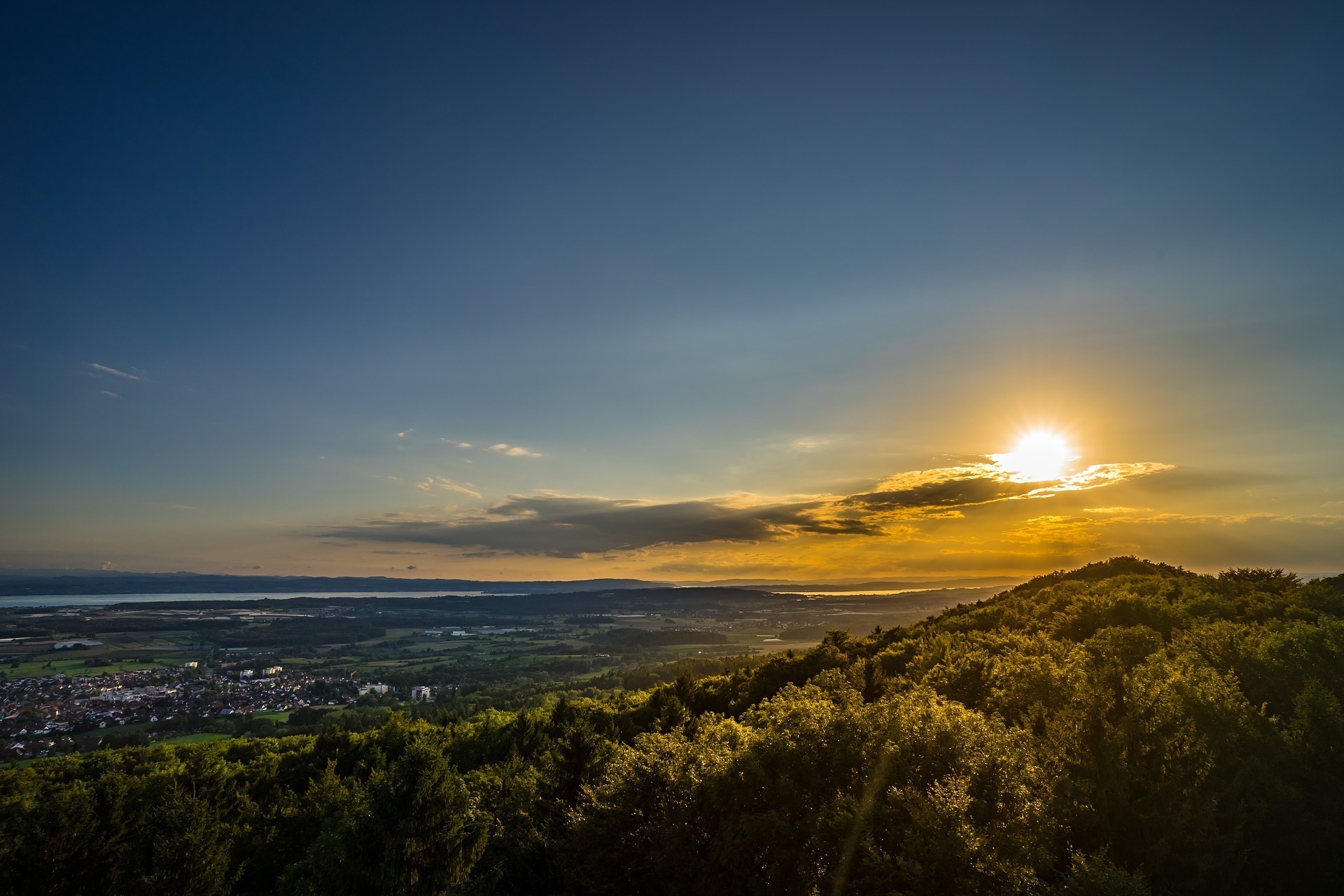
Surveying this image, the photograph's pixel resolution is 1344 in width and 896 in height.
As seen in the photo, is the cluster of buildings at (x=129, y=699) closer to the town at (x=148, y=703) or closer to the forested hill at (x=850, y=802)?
the town at (x=148, y=703)

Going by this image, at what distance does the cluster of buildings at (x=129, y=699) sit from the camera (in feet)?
311

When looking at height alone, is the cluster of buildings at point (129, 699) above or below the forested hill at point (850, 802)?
below

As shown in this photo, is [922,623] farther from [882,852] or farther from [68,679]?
[68,679]

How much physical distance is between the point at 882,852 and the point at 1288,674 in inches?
1337

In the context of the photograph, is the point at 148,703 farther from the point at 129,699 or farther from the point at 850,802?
the point at 850,802

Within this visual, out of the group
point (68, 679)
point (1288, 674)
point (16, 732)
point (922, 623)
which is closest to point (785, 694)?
point (1288, 674)

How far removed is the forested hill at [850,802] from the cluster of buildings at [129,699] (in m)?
64.9

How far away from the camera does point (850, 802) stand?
63.0ft

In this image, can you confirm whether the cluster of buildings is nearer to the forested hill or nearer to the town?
the town

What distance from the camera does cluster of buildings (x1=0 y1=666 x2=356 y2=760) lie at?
9494 centimetres

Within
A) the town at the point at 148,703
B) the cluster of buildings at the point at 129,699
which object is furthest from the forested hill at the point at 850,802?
the cluster of buildings at the point at 129,699

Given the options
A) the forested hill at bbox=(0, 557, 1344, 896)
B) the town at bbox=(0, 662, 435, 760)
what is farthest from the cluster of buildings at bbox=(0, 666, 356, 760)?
the forested hill at bbox=(0, 557, 1344, 896)

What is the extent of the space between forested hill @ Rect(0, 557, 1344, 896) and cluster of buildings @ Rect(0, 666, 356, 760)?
64.9 meters

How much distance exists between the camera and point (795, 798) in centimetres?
2169
